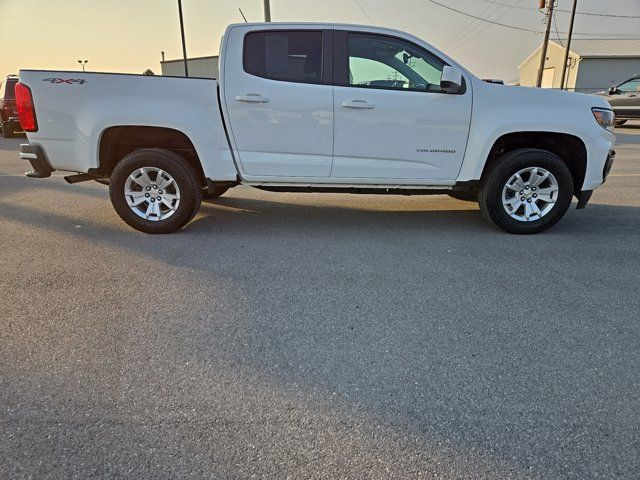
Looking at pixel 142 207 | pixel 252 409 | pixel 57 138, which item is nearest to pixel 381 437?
pixel 252 409

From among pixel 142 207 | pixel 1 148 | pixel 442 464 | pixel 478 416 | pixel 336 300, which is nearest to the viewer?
pixel 442 464

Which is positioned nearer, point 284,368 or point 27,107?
point 284,368

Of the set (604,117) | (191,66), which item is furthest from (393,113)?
(191,66)

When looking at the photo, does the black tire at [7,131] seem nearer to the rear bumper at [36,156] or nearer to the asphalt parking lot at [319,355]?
the rear bumper at [36,156]

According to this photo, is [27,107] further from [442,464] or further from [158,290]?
[442,464]

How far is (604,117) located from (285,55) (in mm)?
3459

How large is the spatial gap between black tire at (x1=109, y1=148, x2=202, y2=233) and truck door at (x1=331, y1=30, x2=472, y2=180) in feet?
5.14

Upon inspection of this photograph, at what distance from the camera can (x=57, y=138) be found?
449 cm

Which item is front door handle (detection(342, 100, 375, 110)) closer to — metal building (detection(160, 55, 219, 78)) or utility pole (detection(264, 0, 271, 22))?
utility pole (detection(264, 0, 271, 22))

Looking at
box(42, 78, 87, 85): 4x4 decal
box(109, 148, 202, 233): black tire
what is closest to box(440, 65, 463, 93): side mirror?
box(109, 148, 202, 233): black tire

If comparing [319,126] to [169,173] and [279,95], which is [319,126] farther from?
[169,173]

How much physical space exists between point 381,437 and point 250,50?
392 cm

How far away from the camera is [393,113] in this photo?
439 cm

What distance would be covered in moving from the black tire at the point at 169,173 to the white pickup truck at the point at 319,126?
0.01m
